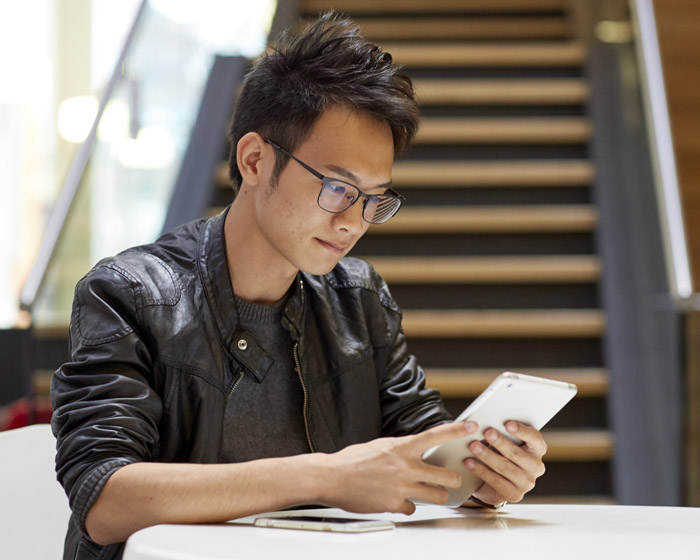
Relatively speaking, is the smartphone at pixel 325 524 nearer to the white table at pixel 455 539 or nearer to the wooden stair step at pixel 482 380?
the white table at pixel 455 539

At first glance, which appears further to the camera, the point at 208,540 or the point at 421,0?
the point at 421,0

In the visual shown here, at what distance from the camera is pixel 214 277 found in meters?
1.60

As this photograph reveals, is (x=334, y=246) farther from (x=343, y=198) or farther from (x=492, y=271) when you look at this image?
(x=492, y=271)

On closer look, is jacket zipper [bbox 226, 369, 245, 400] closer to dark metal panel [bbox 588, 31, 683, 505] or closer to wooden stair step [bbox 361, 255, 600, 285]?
dark metal panel [bbox 588, 31, 683, 505]

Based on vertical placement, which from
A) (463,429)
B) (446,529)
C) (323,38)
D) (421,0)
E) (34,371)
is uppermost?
(421,0)

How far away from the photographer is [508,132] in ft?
15.5

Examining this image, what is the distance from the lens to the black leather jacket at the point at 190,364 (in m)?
1.31

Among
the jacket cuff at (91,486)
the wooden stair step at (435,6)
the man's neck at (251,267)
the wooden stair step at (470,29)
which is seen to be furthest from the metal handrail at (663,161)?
the jacket cuff at (91,486)

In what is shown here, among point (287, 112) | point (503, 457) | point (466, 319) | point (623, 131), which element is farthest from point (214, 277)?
point (623, 131)

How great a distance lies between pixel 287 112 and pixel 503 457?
675 mm

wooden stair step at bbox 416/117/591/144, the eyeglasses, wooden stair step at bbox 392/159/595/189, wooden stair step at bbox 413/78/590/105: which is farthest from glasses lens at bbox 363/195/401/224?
wooden stair step at bbox 413/78/590/105

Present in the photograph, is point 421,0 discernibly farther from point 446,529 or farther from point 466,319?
point 446,529

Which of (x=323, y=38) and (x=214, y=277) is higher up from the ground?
(x=323, y=38)

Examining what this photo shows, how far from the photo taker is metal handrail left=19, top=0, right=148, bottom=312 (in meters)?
3.40
